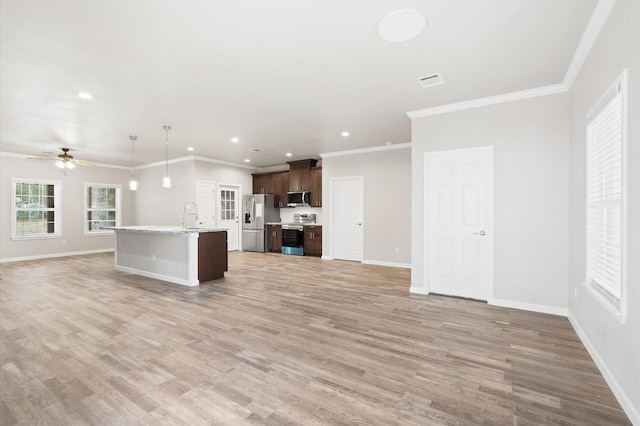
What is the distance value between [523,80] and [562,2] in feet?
4.54

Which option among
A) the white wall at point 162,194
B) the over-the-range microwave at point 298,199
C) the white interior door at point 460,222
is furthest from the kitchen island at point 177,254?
the white interior door at point 460,222

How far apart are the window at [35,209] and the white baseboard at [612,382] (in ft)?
36.3

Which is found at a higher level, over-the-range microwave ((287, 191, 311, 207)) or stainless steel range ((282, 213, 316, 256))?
over-the-range microwave ((287, 191, 311, 207))

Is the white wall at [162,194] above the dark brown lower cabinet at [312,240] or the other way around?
above

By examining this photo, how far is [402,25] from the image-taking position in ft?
8.02

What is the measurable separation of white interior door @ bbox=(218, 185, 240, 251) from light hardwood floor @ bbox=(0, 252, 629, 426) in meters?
4.65

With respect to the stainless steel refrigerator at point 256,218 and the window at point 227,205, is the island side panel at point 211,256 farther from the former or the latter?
→ the window at point 227,205

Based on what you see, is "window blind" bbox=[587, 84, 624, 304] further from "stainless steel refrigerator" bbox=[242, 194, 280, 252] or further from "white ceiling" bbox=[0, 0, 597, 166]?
"stainless steel refrigerator" bbox=[242, 194, 280, 252]

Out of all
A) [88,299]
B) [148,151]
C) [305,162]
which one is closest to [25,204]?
[148,151]

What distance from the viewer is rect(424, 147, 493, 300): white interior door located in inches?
159

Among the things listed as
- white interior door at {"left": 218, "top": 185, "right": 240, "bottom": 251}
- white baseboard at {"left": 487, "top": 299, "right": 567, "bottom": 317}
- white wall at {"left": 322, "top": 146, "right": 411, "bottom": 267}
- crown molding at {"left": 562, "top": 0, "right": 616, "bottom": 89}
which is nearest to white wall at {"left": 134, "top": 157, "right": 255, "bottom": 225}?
white interior door at {"left": 218, "top": 185, "right": 240, "bottom": 251}

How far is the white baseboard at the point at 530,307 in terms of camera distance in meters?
3.58

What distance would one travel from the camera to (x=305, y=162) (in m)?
8.47

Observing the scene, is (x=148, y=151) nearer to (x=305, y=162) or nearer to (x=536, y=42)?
(x=305, y=162)
